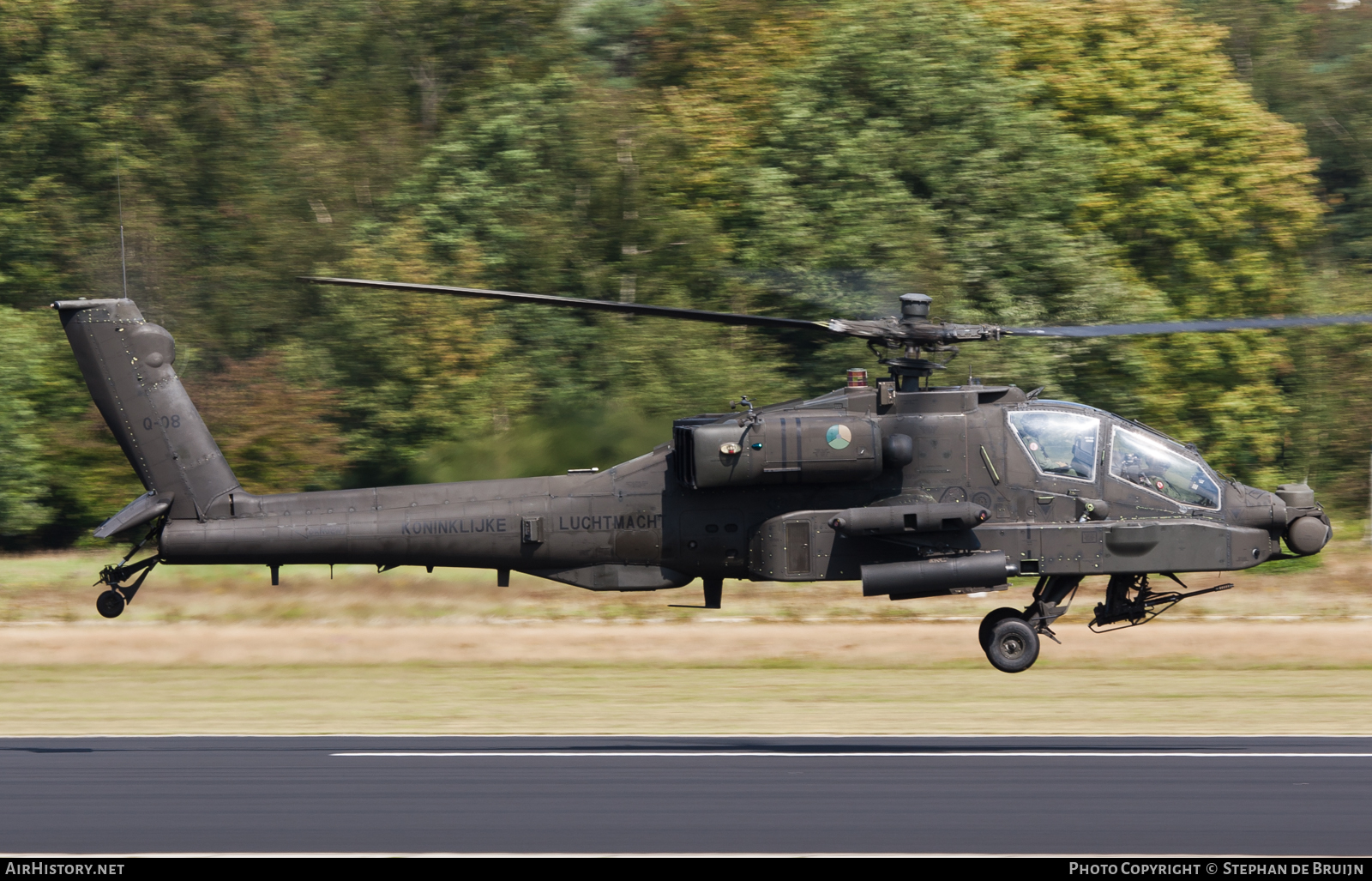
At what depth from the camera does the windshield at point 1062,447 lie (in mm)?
16078

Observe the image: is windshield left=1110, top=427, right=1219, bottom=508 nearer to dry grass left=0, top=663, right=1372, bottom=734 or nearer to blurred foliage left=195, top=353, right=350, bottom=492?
dry grass left=0, top=663, right=1372, bottom=734

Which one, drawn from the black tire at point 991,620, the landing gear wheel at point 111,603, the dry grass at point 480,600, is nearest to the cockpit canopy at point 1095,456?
the black tire at point 991,620

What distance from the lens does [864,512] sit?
618 inches

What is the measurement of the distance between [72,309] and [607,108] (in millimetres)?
20920

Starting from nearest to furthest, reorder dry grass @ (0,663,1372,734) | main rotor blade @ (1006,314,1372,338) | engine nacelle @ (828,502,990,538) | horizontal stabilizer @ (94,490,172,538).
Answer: main rotor blade @ (1006,314,1372,338) < engine nacelle @ (828,502,990,538) < horizontal stabilizer @ (94,490,172,538) < dry grass @ (0,663,1372,734)

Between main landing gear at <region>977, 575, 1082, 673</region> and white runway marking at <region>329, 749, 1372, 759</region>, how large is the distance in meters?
1.69

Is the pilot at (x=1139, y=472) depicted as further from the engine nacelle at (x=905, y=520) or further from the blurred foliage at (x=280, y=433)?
the blurred foliage at (x=280, y=433)

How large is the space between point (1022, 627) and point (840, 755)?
9.28 feet

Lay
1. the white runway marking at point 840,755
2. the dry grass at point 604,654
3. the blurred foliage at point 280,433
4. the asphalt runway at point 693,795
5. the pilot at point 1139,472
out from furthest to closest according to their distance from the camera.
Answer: the blurred foliage at point 280,433 < the dry grass at point 604,654 < the white runway marking at point 840,755 < the pilot at point 1139,472 < the asphalt runway at point 693,795

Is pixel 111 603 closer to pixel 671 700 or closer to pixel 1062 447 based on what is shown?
pixel 671 700

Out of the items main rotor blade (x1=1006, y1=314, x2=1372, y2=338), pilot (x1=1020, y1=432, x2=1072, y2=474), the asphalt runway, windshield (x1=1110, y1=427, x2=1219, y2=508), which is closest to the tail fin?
the asphalt runway

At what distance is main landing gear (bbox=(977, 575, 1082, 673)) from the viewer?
16422 millimetres

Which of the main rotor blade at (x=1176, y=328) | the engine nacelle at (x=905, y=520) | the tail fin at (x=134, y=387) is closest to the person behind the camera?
the main rotor blade at (x=1176, y=328)

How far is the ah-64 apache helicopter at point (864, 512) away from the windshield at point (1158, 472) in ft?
0.07
